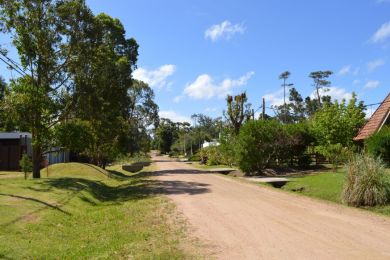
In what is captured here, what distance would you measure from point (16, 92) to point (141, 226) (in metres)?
14.9

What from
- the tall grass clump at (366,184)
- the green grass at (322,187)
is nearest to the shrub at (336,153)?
the green grass at (322,187)

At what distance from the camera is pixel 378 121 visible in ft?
102

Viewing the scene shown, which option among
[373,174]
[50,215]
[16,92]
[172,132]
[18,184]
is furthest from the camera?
[172,132]

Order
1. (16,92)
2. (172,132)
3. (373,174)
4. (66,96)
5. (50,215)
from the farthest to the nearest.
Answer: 1. (172,132)
2. (66,96)
3. (16,92)
4. (373,174)
5. (50,215)

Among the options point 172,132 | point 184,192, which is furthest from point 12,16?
point 172,132

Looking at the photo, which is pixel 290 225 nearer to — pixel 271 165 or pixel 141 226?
pixel 141 226

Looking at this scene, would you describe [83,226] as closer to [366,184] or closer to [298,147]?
[366,184]

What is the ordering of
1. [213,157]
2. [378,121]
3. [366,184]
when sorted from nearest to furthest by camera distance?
[366,184] → [378,121] → [213,157]

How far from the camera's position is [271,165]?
36625 millimetres

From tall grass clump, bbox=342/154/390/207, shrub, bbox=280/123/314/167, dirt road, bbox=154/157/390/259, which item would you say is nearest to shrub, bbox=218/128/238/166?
shrub, bbox=280/123/314/167


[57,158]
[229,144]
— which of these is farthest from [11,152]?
[229,144]

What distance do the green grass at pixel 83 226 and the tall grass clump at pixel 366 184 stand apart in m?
6.55

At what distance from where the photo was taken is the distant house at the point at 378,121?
3067cm

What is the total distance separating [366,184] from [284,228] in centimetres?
615
